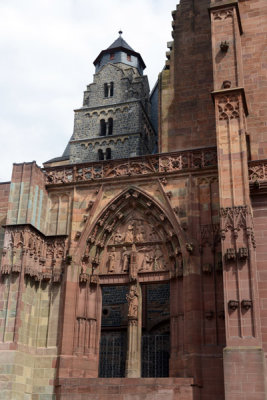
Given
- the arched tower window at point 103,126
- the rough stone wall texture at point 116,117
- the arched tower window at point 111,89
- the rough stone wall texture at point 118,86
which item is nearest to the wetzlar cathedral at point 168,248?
the rough stone wall texture at point 116,117

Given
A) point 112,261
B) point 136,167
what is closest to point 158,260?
point 112,261

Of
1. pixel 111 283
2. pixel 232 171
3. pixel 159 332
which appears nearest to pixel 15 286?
pixel 111 283

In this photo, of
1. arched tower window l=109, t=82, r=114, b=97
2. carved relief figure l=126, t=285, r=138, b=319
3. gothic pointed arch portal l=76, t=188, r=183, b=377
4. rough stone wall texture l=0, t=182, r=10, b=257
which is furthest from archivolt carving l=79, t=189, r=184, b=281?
arched tower window l=109, t=82, r=114, b=97

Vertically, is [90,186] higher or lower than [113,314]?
higher

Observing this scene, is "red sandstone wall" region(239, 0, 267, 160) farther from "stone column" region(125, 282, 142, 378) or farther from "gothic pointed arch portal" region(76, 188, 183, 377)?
"stone column" region(125, 282, 142, 378)

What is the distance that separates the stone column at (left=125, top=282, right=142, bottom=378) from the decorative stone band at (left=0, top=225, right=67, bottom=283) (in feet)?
6.81

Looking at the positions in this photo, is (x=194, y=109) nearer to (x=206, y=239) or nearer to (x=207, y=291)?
(x=206, y=239)

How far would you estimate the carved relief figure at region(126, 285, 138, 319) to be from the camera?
14.7 metres

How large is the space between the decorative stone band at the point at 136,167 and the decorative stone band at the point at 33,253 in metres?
1.91

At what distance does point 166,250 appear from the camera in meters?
15.0

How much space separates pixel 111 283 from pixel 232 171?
4574 millimetres

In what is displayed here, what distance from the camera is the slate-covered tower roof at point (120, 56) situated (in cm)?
4789

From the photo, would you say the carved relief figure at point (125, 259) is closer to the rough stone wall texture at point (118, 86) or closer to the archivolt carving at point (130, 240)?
the archivolt carving at point (130, 240)

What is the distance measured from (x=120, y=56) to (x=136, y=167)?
111 ft
